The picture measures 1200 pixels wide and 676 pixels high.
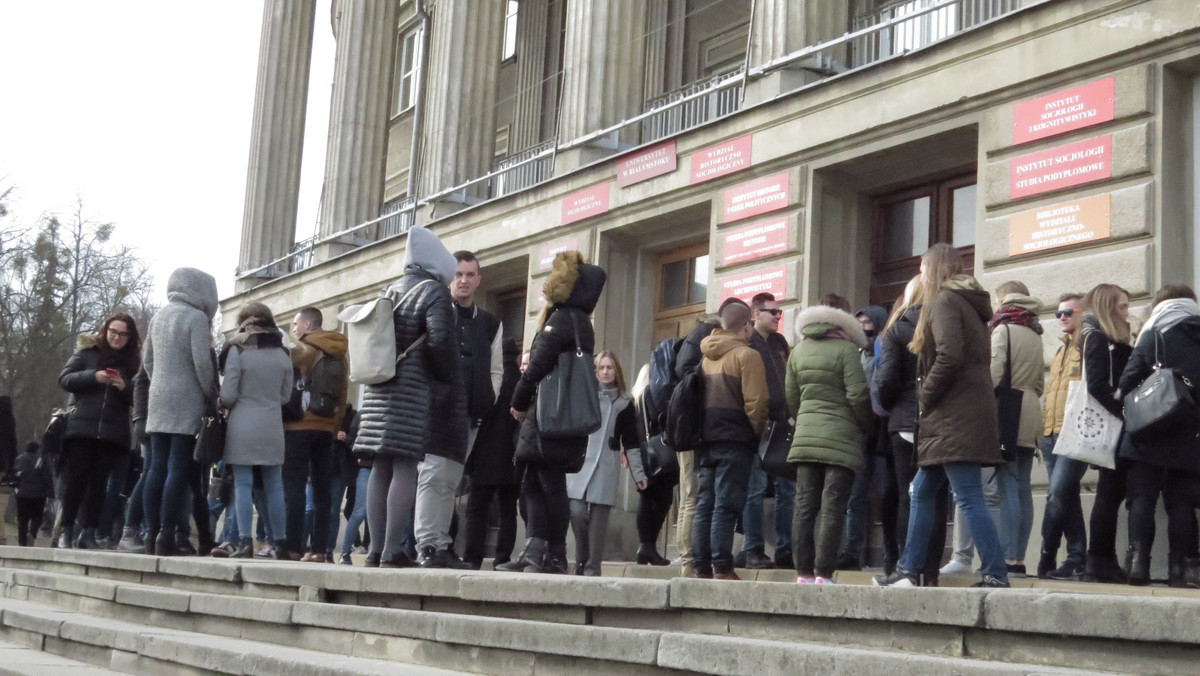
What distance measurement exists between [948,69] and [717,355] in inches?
213

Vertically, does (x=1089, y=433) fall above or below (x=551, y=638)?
above

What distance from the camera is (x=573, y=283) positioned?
8297mm

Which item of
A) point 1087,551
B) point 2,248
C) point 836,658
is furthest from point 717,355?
point 2,248

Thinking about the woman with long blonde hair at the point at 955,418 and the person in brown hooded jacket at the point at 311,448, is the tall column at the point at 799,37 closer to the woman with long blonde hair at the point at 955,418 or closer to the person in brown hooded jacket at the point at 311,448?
the person in brown hooded jacket at the point at 311,448

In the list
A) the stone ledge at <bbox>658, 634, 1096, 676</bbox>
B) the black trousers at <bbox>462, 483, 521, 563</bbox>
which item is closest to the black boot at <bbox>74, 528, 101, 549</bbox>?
the black trousers at <bbox>462, 483, 521, 563</bbox>

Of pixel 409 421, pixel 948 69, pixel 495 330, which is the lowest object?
pixel 409 421

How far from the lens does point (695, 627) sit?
530cm

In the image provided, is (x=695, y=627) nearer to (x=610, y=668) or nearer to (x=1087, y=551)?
(x=610, y=668)

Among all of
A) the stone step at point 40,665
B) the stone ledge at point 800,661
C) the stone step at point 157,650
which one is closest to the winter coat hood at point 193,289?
the stone step at point 157,650

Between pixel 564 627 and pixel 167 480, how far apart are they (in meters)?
4.84

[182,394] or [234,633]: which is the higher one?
[182,394]

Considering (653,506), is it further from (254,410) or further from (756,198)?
(756,198)

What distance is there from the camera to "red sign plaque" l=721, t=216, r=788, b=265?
1394 centimetres

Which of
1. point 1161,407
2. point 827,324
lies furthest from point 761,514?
point 1161,407
